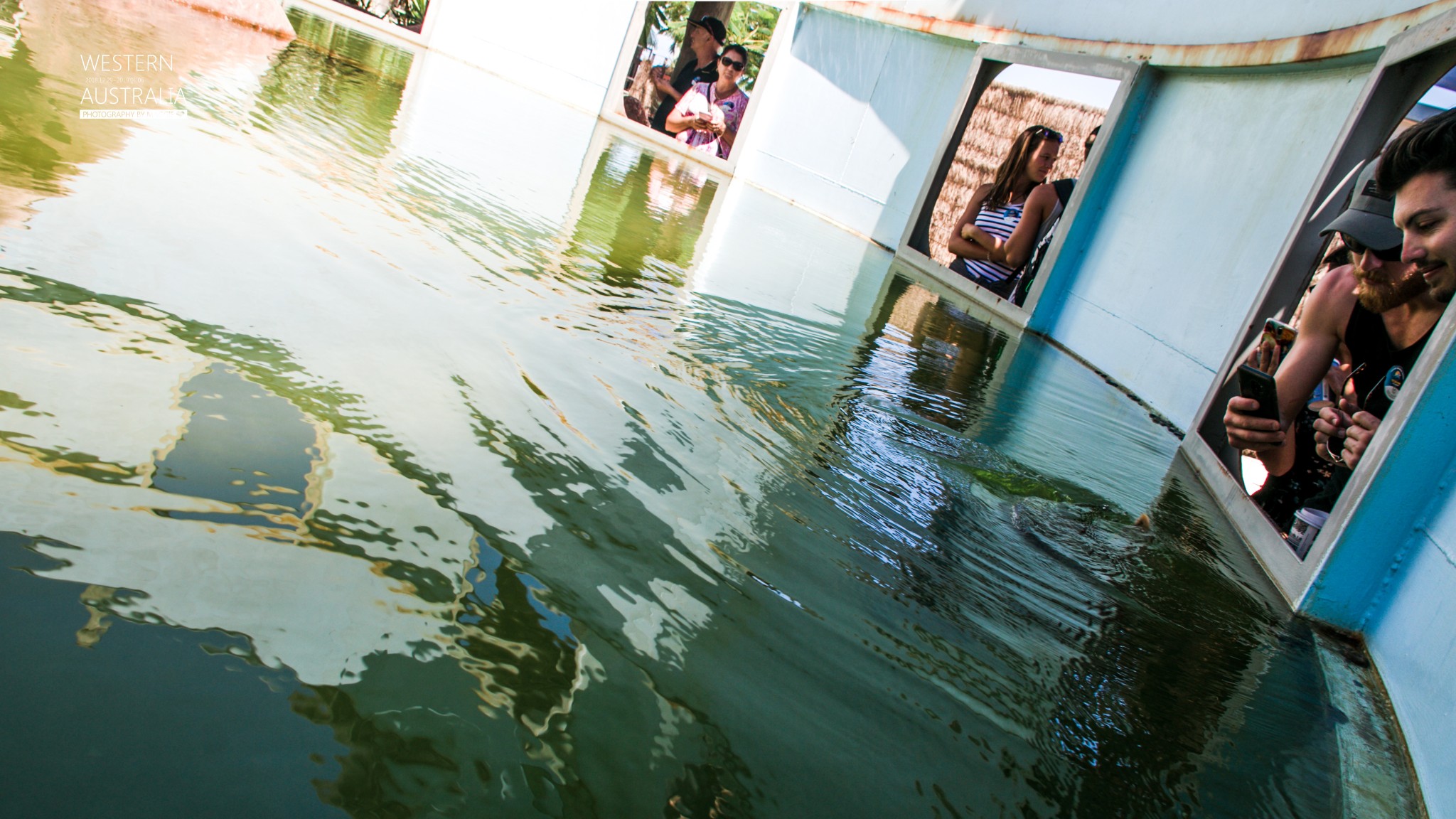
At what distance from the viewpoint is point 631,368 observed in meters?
2.37

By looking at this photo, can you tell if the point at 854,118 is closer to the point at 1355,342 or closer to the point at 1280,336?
the point at 1280,336

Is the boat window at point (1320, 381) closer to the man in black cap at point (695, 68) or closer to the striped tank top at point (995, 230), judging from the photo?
the striped tank top at point (995, 230)

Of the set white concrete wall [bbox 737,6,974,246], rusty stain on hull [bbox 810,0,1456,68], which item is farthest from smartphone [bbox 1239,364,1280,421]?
white concrete wall [bbox 737,6,974,246]

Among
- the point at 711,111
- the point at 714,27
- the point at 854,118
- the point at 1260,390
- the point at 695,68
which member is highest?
the point at 714,27

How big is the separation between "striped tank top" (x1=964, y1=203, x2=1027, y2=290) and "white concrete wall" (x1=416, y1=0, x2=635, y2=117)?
6.92 metres

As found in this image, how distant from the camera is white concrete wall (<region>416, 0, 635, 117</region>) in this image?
11953 mm

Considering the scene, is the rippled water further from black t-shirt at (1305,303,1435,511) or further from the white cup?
black t-shirt at (1305,303,1435,511)

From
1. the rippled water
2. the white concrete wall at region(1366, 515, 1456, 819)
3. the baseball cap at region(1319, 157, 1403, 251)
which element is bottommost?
the rippled water

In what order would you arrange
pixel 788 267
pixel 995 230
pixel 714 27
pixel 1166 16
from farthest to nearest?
pixel 714 27, pixel 995 230, pixel 1166 16, pixel 788 267

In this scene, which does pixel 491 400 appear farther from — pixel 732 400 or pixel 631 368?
pixel 732 400

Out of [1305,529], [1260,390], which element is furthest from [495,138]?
[1305,529]

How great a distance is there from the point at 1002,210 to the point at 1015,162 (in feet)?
1.17

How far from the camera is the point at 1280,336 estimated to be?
2949 mm

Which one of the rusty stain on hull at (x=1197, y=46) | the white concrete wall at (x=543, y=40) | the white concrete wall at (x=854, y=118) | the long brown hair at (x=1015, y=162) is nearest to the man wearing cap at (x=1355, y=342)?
the rusty stain on hull at (x=1197, y=46)
